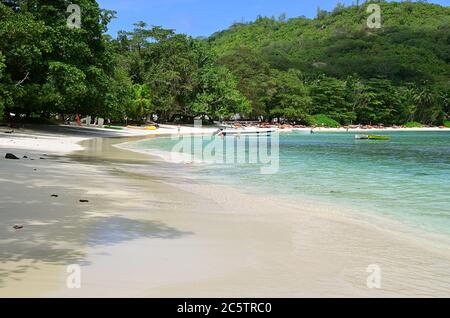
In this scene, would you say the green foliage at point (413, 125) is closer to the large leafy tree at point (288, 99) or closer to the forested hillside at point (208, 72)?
the forested hillside at point (208, 72)

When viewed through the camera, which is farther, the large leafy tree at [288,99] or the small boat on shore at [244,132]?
the large leafy tree at [288,99]

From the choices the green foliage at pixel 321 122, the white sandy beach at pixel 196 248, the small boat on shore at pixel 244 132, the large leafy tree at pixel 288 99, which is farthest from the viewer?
the green foliage at pixel 321 122

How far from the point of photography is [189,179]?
18.1 m

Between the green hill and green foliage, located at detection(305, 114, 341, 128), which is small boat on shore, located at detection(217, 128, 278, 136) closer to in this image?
the green hill

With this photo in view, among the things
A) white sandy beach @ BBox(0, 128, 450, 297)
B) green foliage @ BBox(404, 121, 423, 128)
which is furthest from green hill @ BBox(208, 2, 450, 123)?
white sandy beach @ BBox(0, 128, 450, 297)

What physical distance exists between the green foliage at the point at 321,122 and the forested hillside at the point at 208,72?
0.63 meters

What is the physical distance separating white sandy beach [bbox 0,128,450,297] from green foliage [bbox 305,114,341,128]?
104 m

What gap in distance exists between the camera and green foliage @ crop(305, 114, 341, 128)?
114812 millimetres

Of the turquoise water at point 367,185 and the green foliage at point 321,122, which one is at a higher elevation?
the green foliage at point 321,122

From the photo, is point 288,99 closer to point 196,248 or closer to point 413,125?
point 413,125

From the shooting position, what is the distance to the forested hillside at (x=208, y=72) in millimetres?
37406

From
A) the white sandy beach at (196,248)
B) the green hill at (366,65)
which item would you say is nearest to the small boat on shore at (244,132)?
the green hill at (366,65)
